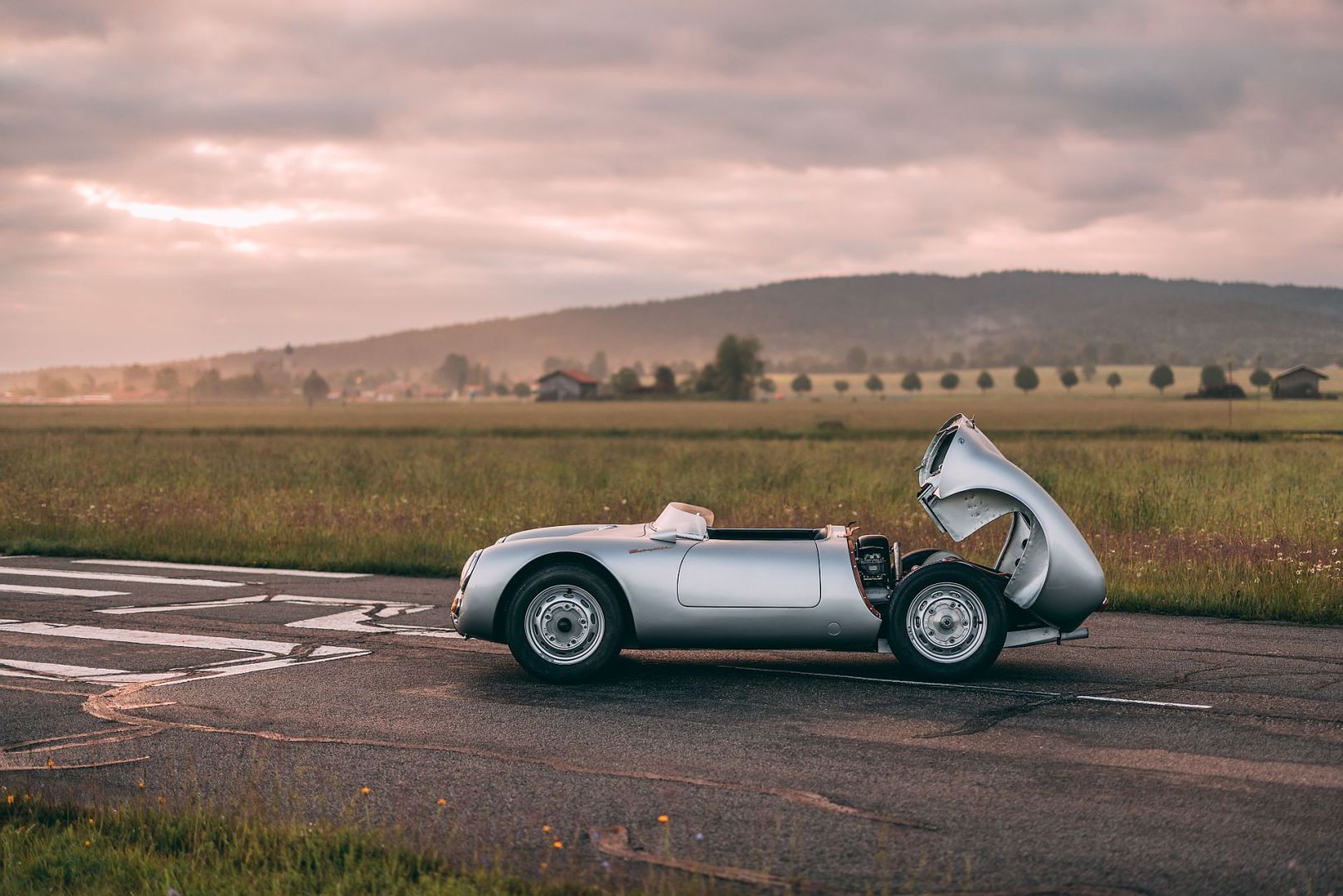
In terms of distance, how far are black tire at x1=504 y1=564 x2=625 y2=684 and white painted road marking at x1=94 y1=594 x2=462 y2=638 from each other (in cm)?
205

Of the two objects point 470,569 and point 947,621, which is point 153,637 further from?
point 947,621

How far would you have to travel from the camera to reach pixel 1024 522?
823cm

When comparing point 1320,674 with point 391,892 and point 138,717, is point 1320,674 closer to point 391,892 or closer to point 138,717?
point 391,892

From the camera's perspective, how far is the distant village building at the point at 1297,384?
136625 millimetres

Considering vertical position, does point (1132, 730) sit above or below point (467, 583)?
below

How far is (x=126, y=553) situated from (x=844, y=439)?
40.8 m

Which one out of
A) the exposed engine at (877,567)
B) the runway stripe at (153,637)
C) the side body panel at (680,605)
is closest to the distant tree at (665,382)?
the runway stripe at (153,637)

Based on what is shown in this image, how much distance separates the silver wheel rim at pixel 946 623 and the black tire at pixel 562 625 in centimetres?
199

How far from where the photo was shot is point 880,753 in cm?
623

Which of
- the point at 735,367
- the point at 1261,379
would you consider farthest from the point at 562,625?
the point at 1261,379

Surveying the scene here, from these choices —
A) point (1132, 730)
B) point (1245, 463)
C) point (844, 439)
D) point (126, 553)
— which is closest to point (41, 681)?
point (1132, 730)

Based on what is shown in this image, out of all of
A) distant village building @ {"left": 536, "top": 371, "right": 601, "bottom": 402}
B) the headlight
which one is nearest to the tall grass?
the headlight

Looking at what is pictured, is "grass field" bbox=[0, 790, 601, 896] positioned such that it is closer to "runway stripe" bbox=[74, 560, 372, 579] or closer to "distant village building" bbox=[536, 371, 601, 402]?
"runway stripe" bbox=[74, 560, 372, 579]

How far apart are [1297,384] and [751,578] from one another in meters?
152
